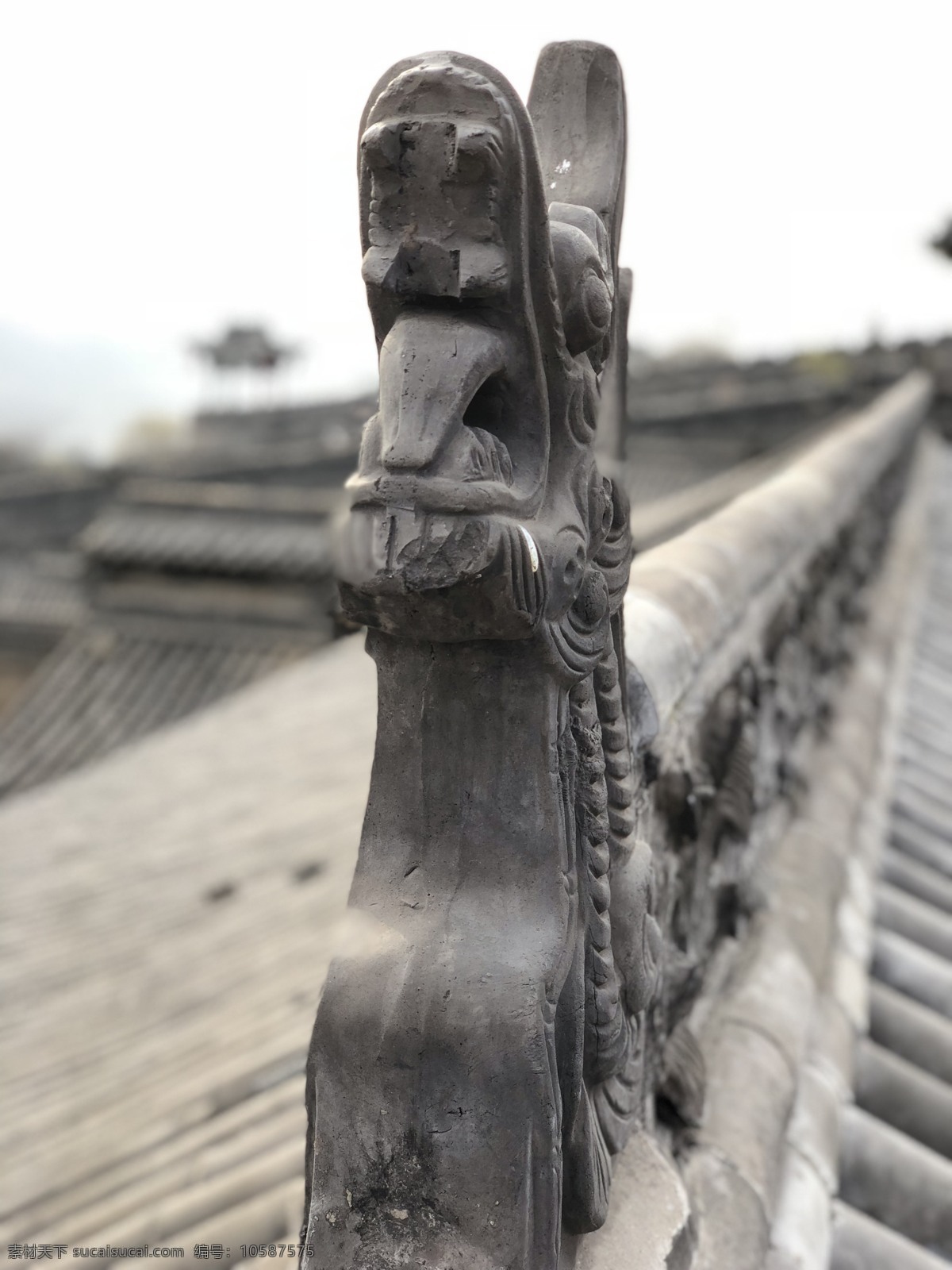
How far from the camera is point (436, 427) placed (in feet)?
2.90

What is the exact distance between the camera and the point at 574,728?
3.47ft

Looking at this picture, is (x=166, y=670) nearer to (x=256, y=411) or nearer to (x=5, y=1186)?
(x=5, y=1186)

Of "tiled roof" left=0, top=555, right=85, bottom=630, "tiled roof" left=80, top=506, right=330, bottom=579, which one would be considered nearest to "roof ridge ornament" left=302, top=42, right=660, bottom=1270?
"tiled roof" left=80, top=506, right=330, bottom=579

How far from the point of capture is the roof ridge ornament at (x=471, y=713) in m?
0.88

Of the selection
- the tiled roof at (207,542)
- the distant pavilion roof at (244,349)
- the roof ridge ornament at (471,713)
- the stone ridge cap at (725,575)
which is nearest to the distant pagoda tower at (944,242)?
the tiled roof at (207,542)

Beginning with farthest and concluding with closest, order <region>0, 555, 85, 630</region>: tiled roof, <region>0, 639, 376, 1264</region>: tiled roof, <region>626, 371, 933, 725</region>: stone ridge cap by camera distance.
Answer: <region>0, 555, 85, 630</region>: tiled roof
<region>0, 639, 376, 1264</region>: tiled roof
<region>626, 371, 933, 725</region>: stone ridge cap

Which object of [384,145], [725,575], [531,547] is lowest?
[725,575]

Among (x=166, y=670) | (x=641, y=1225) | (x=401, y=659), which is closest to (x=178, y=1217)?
(x=641, y=1225)

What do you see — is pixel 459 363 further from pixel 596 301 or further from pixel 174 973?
pixel 174 973

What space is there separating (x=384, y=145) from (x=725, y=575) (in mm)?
1134

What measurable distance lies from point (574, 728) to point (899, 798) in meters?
2.29

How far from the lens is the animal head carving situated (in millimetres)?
874

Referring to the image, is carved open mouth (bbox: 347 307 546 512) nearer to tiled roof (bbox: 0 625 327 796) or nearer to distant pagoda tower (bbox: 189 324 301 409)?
tiled roof (bbox: 0 625 327 796)

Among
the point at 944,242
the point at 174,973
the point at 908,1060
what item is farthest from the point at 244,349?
the point at 908,1060
